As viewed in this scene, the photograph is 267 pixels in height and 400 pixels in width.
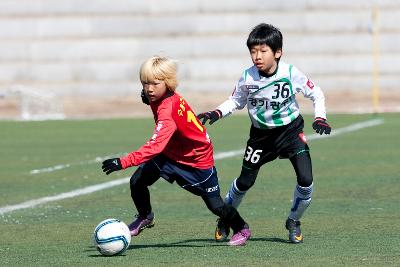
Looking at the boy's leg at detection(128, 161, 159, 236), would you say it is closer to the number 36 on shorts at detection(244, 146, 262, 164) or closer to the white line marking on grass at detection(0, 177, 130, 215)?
the number 36 on shorts at detection(244, 146, 262, 164)

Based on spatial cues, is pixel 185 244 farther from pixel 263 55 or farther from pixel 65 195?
pixel 65 195

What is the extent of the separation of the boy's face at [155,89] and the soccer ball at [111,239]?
40.3 inches

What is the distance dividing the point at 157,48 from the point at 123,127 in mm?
10758

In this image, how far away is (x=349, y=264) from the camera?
26.5 feet

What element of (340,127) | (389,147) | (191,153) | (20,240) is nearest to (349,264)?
(191,153)

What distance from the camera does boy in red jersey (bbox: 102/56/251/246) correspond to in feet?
28.9

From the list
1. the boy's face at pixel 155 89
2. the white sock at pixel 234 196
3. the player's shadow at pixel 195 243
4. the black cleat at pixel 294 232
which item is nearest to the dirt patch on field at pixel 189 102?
the white sock at pixel 234 196

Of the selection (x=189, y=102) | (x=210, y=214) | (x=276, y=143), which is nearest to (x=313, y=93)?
(x=276, y=143)

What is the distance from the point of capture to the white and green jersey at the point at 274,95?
952cm

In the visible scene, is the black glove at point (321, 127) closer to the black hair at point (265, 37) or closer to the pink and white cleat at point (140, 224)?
the black hair at point (265, 37)

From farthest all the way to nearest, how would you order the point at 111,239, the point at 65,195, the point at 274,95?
the point at 65,195 < the point at 274,95 < the point at 111,239

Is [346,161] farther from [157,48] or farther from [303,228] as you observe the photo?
[157,48]

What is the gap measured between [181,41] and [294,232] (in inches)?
1135

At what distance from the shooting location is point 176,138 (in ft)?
30.1
